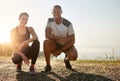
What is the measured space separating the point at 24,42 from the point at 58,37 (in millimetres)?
1029

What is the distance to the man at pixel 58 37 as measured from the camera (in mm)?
9664

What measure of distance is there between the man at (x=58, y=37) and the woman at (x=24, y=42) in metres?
0.39

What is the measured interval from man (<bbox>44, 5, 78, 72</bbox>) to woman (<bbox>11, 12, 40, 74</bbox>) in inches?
15.2

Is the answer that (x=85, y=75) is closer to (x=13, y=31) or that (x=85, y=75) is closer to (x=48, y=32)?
(x=48, y=32)

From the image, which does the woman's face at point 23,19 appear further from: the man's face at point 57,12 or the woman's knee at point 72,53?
the woman's knee at point 72,53

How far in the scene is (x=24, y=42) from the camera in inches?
374

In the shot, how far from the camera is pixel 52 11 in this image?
9.63 meters

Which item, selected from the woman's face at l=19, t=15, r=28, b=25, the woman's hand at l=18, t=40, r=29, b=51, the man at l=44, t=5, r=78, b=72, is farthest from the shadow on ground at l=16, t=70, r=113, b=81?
the woman's face at l=19, t=15, r=28, b=25

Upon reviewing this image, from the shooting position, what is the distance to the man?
966cm

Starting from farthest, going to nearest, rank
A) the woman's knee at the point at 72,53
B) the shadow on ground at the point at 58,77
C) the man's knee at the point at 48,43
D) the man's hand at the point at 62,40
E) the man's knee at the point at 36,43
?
the woman's knee at the point at 72,53 < the man's hand at the point at 62,40 < the man's knee at the point at 48,43 < the man's knee at the point at 36,43 < the shadow on ground at the point at 58,77

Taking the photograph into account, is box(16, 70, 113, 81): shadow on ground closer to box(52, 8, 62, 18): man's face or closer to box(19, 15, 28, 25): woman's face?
box(19, 15, 28, 25): woman's face

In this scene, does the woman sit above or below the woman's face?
below

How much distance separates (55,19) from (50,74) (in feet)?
5.51

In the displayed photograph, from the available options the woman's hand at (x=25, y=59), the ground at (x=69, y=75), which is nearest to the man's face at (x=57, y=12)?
the woman's hand at (x=25, y=59)
